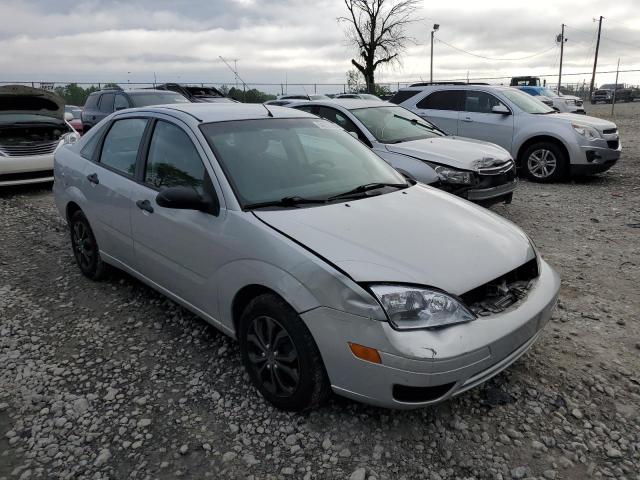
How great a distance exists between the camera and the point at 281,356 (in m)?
2.63

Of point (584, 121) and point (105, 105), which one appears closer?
point (584, 121)

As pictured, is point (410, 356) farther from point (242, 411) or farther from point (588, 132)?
point (588, 132)

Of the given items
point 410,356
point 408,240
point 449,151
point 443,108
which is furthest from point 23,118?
point 410,356

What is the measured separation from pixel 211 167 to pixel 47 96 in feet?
25.8

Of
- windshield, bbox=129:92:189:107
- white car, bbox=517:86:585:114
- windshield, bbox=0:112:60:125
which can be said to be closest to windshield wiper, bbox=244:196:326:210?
windshield, bbox=0:112:60:125

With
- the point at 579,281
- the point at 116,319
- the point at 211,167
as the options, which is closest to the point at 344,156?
the point at 211,167

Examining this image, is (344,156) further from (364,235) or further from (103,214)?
(103,214)

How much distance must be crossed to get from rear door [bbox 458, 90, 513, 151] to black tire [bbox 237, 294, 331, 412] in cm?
764

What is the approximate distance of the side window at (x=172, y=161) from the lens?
3.16m

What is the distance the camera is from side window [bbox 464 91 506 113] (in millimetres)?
9359

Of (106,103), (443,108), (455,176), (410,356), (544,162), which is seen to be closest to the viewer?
(410,356)

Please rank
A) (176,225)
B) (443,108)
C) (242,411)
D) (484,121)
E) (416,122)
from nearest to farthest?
(242,411)
(176,225)
(416,122)
(484,121)
(443,108)

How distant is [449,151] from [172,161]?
3.89 metres

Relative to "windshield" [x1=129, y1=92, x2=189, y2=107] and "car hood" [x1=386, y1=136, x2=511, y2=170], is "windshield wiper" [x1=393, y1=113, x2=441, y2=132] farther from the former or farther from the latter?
"windshield" [x1=129, y1=92, x2=189, y2=107]
